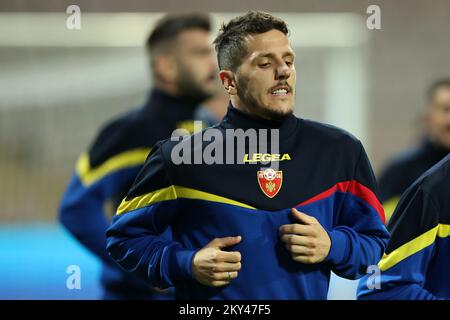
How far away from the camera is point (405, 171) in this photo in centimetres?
340

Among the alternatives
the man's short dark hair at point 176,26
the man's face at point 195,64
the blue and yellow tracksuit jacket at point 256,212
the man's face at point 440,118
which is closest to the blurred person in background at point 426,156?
the man's face at point 440,118

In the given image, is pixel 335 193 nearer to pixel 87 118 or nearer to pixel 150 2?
pixel 150 2

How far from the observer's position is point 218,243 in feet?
5.12

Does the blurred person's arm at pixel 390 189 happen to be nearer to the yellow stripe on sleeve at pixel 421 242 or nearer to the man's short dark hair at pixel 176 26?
the man's short dark hair at pixel 176 26

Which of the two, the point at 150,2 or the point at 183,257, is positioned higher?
the point at 150,2

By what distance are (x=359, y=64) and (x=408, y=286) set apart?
12.9 ft

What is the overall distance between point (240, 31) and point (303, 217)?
0.38 meters

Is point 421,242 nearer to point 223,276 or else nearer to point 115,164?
point 223,276

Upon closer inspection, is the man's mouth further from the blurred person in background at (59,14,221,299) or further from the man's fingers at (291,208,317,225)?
the blurred person in background at (59,14,221,299)

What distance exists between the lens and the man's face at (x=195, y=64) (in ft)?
8.98

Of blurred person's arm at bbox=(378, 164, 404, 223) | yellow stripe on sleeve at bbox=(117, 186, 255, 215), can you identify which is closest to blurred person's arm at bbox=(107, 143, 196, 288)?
yellow stripe on sleeve at bbox=(117, 186, 255, 215)

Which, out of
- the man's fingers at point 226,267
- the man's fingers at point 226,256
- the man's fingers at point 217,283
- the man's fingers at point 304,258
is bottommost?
the man's fingers at point 217,283

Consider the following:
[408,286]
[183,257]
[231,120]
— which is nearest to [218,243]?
[183,257]

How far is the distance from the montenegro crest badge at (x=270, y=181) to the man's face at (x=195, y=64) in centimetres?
115
